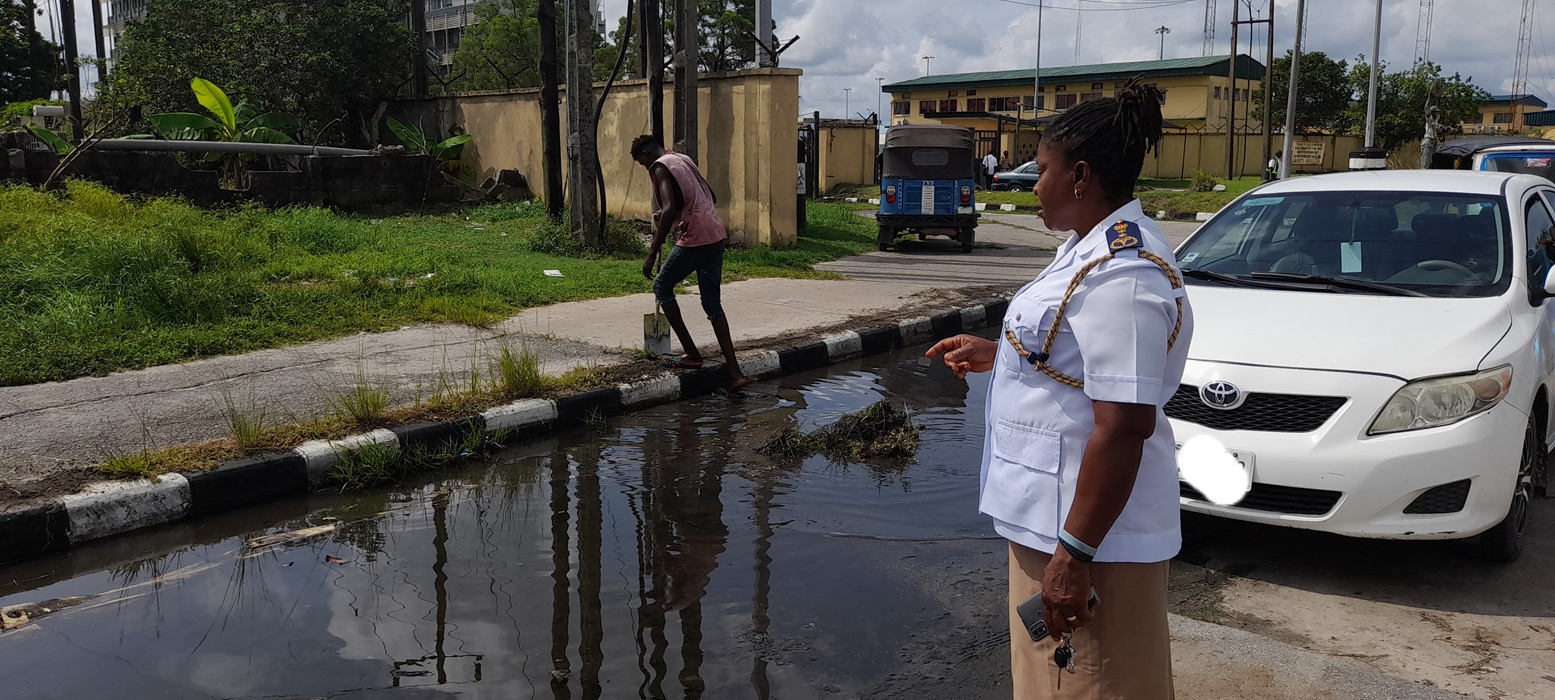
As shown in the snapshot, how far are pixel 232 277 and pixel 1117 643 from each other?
347 inches

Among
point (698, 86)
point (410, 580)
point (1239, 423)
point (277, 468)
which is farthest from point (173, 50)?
point (1239, 423)

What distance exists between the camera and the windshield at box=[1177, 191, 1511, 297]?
203 inches

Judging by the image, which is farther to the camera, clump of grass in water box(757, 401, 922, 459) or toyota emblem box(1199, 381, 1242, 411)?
clump of grass in water box(757, 401, 922, 459)

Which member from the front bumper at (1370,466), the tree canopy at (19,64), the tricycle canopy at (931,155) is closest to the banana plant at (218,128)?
the tricycle canopy at (931,155)

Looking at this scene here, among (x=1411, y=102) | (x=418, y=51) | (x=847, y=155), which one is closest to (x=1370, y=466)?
(x=418, y=51)

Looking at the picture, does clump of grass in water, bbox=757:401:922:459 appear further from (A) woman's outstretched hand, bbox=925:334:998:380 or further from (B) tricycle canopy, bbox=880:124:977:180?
(B) tricycle canopy, bbox=880:124:977:180

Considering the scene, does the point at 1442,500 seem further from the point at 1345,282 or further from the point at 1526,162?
the point at 1526,162

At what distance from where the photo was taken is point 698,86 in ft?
51.5

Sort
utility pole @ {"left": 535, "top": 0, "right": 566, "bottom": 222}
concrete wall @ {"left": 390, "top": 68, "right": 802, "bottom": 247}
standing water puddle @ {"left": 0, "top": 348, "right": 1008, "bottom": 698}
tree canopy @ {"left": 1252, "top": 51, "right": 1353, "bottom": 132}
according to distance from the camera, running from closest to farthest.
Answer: standing water puddle @ {"left": 0, "top": 348, "right": 1008, "bottom": 698}
concrete wall @ {"left": 390, "top": 68, "right": 802, "bottom": 247}
utility pole @ {"left": 535, "top": 0, "right": 566, "bottom": 222}
tree canopy @ {"left": 1252, "top": 51, "right": 1353, "bottom": 132}

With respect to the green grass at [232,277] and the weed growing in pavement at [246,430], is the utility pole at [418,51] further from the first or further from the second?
the weed growing in pavement at [246,430]

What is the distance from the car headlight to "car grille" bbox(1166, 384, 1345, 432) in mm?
172

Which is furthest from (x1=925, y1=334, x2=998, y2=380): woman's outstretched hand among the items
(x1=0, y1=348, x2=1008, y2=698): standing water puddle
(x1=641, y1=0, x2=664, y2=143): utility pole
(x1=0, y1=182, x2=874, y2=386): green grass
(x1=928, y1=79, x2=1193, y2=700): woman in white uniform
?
(x1=641, y1=0, x2=664, y2=143): utility pole

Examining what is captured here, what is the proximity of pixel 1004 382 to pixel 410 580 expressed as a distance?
9.56 feet

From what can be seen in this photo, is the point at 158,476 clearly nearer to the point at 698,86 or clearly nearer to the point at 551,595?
the point at 551,595
